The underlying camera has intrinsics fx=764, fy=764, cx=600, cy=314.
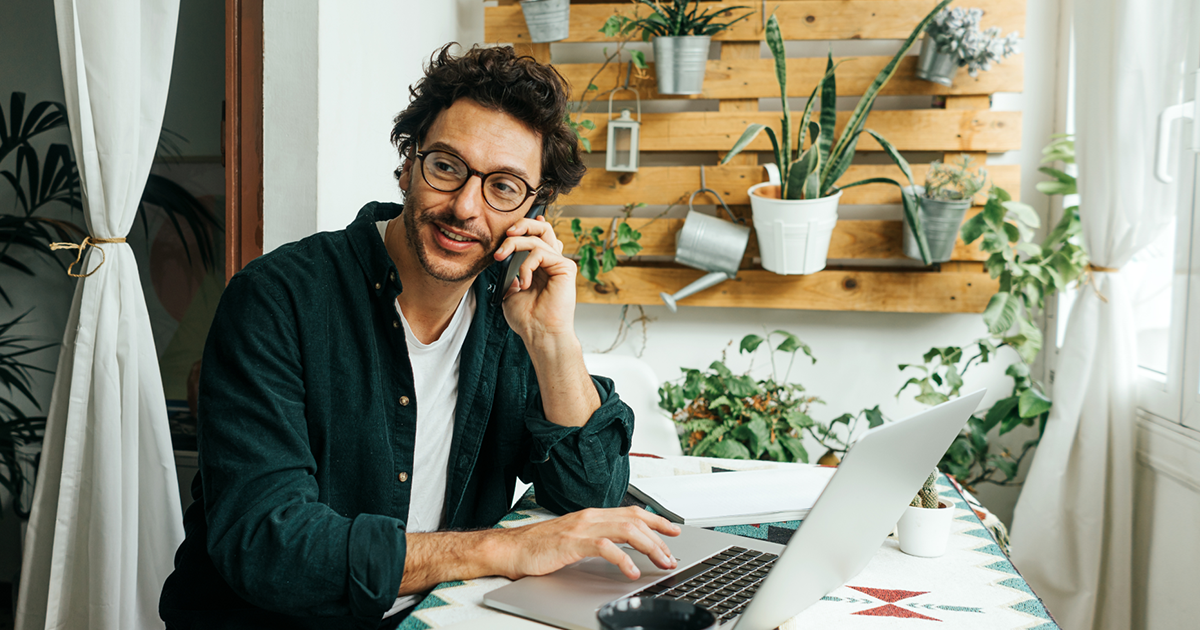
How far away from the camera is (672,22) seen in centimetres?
239

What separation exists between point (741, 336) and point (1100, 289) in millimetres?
1053

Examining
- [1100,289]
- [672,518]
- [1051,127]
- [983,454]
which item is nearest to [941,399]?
[983,454]

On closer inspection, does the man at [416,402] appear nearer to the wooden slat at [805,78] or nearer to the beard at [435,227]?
the beard at [435,227]

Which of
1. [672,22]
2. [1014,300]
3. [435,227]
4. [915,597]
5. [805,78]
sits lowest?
[915,597]

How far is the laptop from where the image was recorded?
→ 2.09 feet

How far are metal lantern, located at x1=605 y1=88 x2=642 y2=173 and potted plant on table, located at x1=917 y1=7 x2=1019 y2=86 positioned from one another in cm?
91

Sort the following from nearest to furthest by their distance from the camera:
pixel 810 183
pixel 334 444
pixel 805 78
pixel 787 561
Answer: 1. pixel 787 561
2. pixel 334 444
3. pixel 810 183
4. pixel 805 78

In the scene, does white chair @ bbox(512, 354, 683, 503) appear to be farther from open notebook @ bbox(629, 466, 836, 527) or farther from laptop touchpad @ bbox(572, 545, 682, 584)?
laptop touchpad @ bbox(572, 545, 682, 584)

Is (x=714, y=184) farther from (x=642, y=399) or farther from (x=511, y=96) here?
(x=511, y=96)

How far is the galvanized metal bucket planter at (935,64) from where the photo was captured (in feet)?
7.57

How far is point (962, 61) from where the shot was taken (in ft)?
7.57

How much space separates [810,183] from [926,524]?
1455 millimetres

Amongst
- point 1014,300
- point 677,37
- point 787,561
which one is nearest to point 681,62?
point 677,37

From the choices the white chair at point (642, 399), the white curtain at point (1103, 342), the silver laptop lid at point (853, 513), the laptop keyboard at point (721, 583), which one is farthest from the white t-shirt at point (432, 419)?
the white curtain at point (1103, 342)
